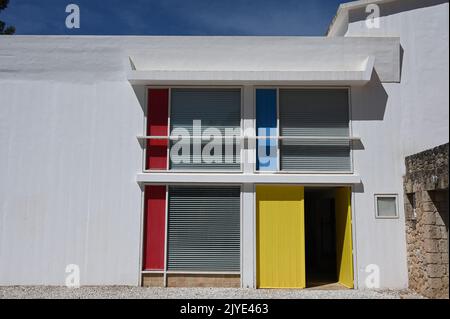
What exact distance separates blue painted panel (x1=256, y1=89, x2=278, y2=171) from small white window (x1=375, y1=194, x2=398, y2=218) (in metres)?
2.56

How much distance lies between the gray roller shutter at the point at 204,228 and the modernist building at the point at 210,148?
0.08ft

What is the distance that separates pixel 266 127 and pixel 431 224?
4.22 metres

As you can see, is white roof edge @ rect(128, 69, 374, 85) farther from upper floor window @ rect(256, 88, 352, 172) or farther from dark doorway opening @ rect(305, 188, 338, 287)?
dark doorway opening @ rect(305, 188, 338, 287)

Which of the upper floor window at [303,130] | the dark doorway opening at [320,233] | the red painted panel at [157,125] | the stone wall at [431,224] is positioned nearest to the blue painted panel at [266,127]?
the upper floor window at [303,130]

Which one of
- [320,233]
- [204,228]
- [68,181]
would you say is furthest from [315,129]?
[320,233]

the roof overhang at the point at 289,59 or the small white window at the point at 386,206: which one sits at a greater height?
the roof overhang at the point at 289,59

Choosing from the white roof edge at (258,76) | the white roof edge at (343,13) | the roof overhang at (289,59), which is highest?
the white roof edge at (343,13)

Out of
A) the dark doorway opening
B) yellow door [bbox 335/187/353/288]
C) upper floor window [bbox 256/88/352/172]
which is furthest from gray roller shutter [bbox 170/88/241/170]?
the dark doorway opening

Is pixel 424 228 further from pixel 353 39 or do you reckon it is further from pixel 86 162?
pixel 86 162

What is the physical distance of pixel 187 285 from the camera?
10.9m

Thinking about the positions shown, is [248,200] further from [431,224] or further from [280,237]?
[431,224]

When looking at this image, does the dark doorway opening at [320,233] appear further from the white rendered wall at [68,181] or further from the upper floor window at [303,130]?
the white rendered wall at [68,181]

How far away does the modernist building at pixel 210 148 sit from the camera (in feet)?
36.0

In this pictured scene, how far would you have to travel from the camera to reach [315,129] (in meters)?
11.3
